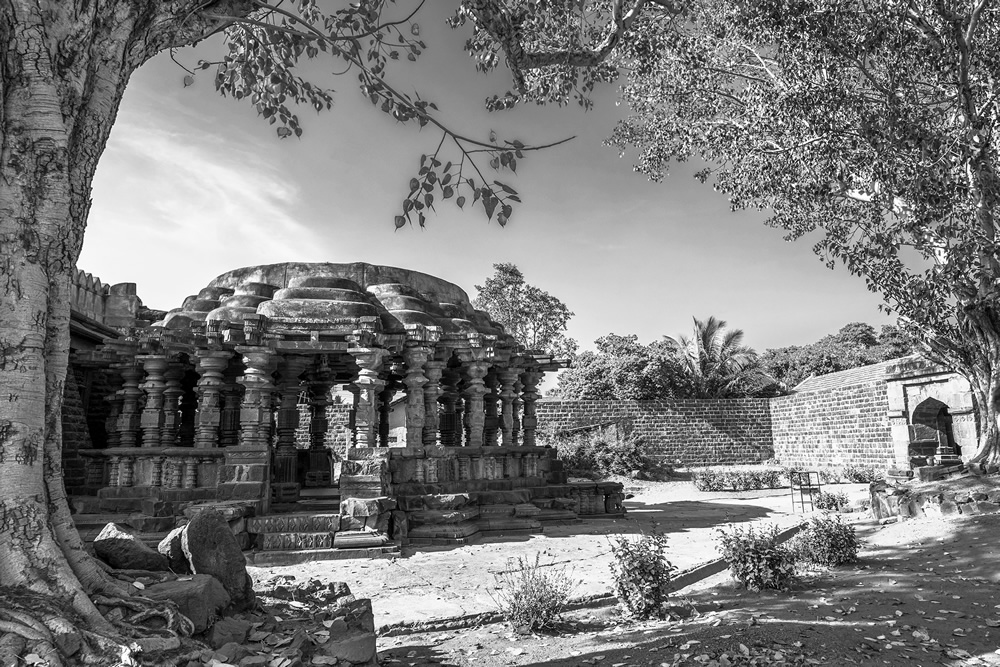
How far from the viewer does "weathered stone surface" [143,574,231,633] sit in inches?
129

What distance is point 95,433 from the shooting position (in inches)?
476

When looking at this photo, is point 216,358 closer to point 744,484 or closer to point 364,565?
point 364,565

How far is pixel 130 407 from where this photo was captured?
33.4ft

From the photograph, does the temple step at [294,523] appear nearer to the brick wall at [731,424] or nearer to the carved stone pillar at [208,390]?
the carved stone pillar at [208,390]

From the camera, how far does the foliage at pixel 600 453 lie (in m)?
20.1

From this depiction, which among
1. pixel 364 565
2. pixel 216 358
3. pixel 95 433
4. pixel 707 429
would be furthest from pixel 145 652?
pixel 707 429

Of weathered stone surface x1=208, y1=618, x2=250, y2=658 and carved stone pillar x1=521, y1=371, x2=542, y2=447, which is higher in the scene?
carved stone pillar x1=521, y1=371, x2=542, y2=447

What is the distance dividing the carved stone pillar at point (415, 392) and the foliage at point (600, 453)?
33.3 ft

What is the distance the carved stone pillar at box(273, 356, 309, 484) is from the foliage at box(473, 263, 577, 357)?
61.6 feet

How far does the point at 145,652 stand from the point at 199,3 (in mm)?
3357

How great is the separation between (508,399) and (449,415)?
1620 millimetres

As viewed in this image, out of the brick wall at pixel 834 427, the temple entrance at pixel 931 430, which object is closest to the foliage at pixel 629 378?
the brick wall at pixel 834 427

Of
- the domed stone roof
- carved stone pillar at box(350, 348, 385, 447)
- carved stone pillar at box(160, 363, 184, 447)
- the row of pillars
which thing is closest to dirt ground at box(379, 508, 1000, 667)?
carved stone pillar at box(350, 348, 385, 447)

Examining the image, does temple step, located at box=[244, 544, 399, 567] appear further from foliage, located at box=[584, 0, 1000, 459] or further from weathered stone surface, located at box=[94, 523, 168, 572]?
foliage, located at box=[584, 0, 1000, 459]
